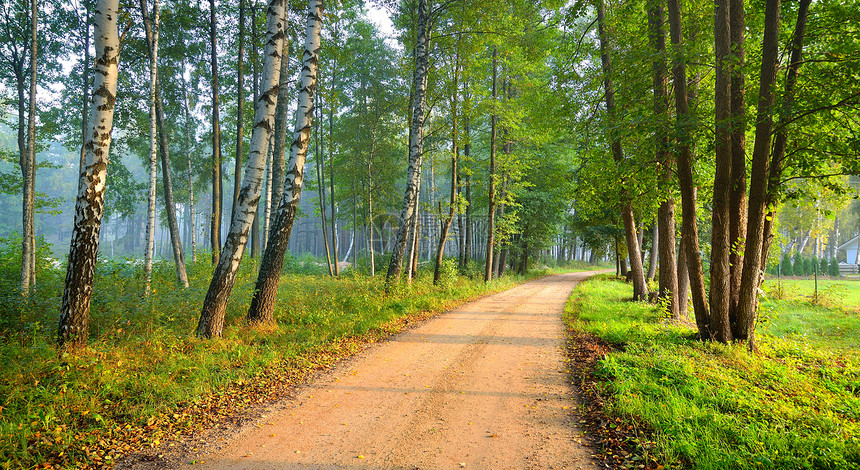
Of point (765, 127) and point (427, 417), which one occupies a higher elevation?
point (765, 127)

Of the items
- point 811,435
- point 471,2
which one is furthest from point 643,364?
point 471,2

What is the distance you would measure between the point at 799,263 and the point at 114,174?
187 feet

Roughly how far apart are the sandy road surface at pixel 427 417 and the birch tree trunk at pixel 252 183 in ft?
9.08

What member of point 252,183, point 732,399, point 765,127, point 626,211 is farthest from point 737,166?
point 252,183

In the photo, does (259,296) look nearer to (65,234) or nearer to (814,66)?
(814,66)

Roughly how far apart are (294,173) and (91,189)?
Result: 10.9 feet

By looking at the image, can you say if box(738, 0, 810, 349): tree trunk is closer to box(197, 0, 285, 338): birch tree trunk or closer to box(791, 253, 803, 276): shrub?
box(197, 0, 285, 338): birch tree trunk

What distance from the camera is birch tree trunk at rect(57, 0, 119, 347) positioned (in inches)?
212

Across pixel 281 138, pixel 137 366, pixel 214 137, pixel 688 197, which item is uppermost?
pixel 214 137

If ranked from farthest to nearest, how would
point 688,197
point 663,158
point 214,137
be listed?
point 214,137 < point 663,158 < point 688,197

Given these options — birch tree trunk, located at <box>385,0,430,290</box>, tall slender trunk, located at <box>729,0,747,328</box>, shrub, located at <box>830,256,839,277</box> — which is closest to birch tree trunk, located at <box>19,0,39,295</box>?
birch tree trunk, located at <box>385,0,430,290</box>

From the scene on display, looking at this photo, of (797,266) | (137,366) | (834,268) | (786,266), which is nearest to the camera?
(137,366)

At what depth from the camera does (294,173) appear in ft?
26.3

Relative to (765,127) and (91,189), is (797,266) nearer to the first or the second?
(765,127)
